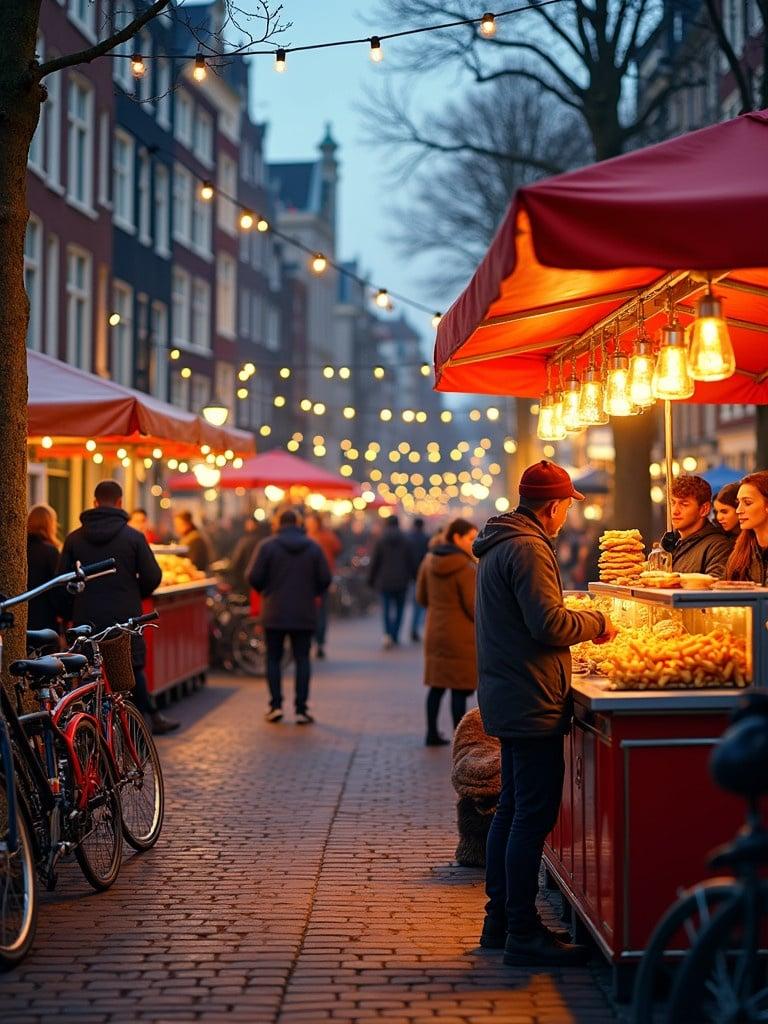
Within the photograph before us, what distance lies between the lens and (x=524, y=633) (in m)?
6.89

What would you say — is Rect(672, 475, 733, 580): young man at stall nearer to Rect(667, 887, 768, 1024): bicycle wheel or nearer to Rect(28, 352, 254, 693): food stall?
Rect(667, 887, 768, 1024): bicycle wheel

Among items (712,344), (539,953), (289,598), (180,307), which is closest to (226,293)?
(180,307)

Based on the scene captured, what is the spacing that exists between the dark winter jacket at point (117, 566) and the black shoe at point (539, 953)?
6.32 m

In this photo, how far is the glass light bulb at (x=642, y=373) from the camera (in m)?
7.85

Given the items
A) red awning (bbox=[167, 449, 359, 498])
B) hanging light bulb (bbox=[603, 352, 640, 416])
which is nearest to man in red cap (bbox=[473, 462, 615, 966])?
hanging light bulb (bbox=[603, 352, 640, 416])

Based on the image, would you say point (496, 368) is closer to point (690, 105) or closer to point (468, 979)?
point (468, 979)

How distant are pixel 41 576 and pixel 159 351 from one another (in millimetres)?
27073

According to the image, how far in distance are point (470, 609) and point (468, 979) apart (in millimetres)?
7021

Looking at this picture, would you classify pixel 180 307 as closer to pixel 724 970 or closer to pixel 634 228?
pixel 634 228

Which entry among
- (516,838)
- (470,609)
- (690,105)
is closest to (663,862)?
(516,838)

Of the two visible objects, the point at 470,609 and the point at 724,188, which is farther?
the point at 470,609

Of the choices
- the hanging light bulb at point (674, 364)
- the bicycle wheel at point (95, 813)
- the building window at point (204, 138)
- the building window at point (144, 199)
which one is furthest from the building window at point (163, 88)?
the hanging light bulb at point (674, 364)

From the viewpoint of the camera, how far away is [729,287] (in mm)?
7781

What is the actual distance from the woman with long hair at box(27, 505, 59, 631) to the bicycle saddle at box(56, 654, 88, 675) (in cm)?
460
